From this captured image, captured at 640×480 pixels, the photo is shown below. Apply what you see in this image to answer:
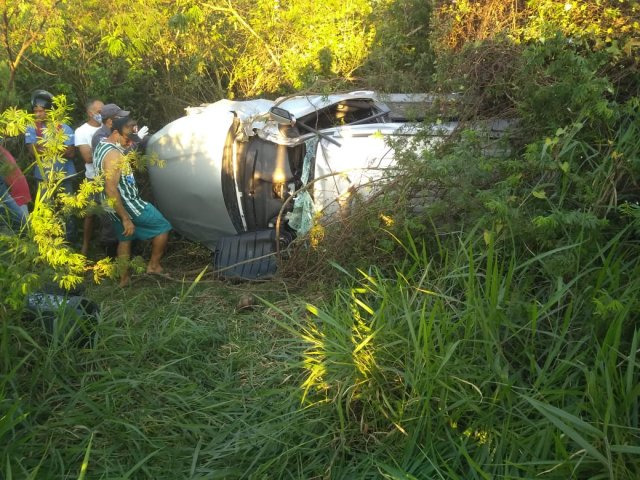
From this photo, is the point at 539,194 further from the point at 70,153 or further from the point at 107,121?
the point at 70,153

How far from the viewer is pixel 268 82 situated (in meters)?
9.00

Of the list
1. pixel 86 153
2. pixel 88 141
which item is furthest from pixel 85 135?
pixel 86 153

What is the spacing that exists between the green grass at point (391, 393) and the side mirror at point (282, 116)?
8.16 ft

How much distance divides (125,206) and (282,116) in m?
1.58

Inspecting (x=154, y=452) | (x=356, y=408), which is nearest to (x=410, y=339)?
(x=356, y=408)

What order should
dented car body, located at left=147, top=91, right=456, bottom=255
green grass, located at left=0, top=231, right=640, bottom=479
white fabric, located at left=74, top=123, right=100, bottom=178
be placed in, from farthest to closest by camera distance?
white fabric, located at left=74, top=123, right=100, bottom=178 < dented car body, located at left=147, top=91, right=456, bottom=255 < green grass, located at left=0, top=231, right=640, bottom=479

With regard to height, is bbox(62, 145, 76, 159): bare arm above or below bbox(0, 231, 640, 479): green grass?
above

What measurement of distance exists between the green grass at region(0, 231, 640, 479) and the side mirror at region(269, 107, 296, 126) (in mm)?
2489

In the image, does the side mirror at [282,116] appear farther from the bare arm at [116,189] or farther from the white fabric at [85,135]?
the white fabric at [85,135]

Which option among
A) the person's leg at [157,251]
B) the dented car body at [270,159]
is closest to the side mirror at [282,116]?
the dented car body at [270,159]

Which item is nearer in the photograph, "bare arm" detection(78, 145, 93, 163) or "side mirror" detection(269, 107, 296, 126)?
"side mirror" detection(269, 107, 296, 126)

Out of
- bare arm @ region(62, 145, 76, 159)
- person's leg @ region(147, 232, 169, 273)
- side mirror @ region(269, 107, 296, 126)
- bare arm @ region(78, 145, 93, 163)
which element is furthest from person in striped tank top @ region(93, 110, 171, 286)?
side mirror @ region(269, 107, 296, 126)

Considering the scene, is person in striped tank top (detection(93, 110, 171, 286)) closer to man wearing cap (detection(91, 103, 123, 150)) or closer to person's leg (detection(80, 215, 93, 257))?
man wearing cap (detection(91, 103, 123, 150))

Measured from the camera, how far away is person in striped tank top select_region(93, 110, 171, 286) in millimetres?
5699
